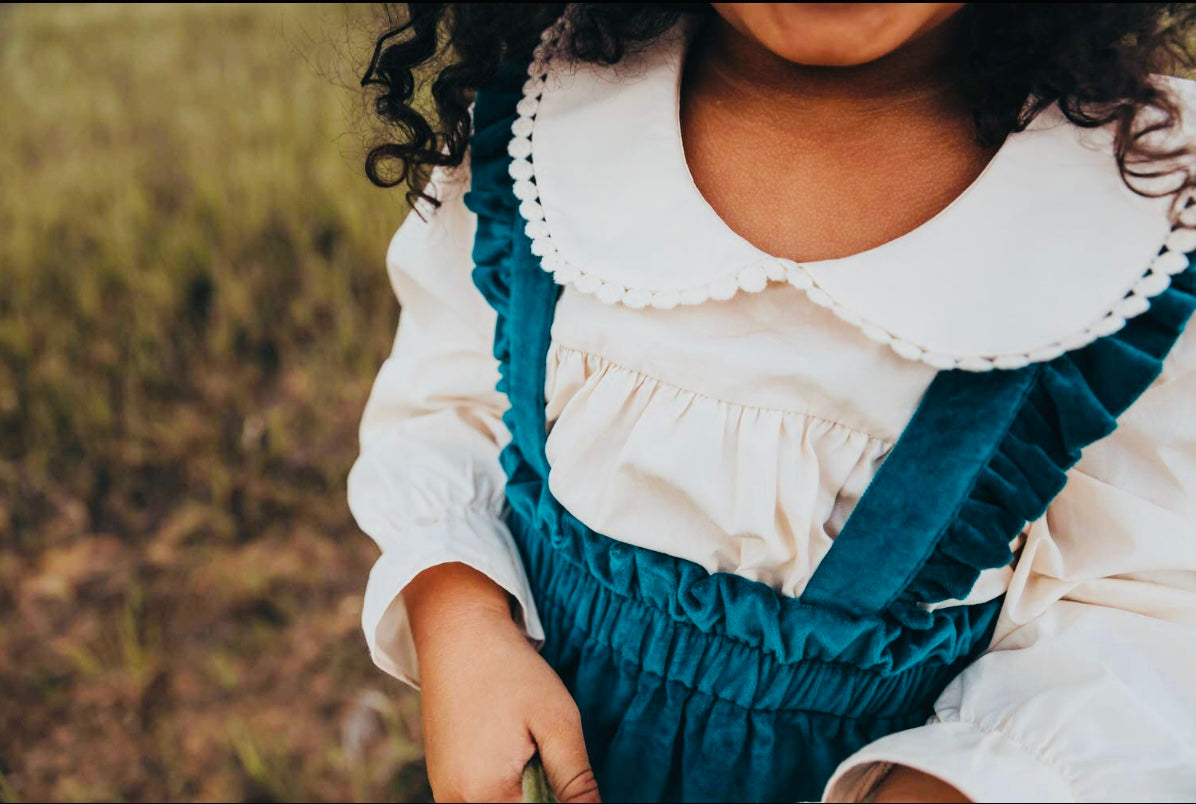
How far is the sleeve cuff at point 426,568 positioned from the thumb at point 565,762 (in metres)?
0.12

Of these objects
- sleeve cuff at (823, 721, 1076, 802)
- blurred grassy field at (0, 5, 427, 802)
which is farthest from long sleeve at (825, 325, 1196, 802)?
blurred grassy field at (0, 5, 427, 802)

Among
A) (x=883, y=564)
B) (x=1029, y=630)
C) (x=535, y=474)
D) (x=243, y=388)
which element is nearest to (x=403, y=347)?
(x=535, y=474)

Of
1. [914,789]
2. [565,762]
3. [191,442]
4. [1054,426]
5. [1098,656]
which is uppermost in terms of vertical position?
[1054,426]

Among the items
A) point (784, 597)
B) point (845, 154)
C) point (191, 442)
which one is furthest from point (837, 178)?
point (191, 442)

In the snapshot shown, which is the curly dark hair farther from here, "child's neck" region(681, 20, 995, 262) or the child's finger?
the child's finger

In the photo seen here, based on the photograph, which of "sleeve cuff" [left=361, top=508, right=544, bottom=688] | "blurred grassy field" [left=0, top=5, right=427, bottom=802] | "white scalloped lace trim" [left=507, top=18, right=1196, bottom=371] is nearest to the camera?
"white scalloped lace trim" [left=507, top=18, right=1196, bottom=371]

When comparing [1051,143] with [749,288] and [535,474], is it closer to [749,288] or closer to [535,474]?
[749,288]

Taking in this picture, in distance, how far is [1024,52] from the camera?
2.24 feet

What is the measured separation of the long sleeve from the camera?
66 centimetres

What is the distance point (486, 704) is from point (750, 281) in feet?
1.27

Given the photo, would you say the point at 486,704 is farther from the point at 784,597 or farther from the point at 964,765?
the point at 964,765

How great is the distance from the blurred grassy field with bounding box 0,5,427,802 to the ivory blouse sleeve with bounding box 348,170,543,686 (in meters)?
0.17

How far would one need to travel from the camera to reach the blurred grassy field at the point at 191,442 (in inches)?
55.8

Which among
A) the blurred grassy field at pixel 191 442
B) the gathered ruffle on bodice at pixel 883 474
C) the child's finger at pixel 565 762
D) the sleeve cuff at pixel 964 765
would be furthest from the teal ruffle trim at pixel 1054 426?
the blurred grassy field at pixel 191 442
